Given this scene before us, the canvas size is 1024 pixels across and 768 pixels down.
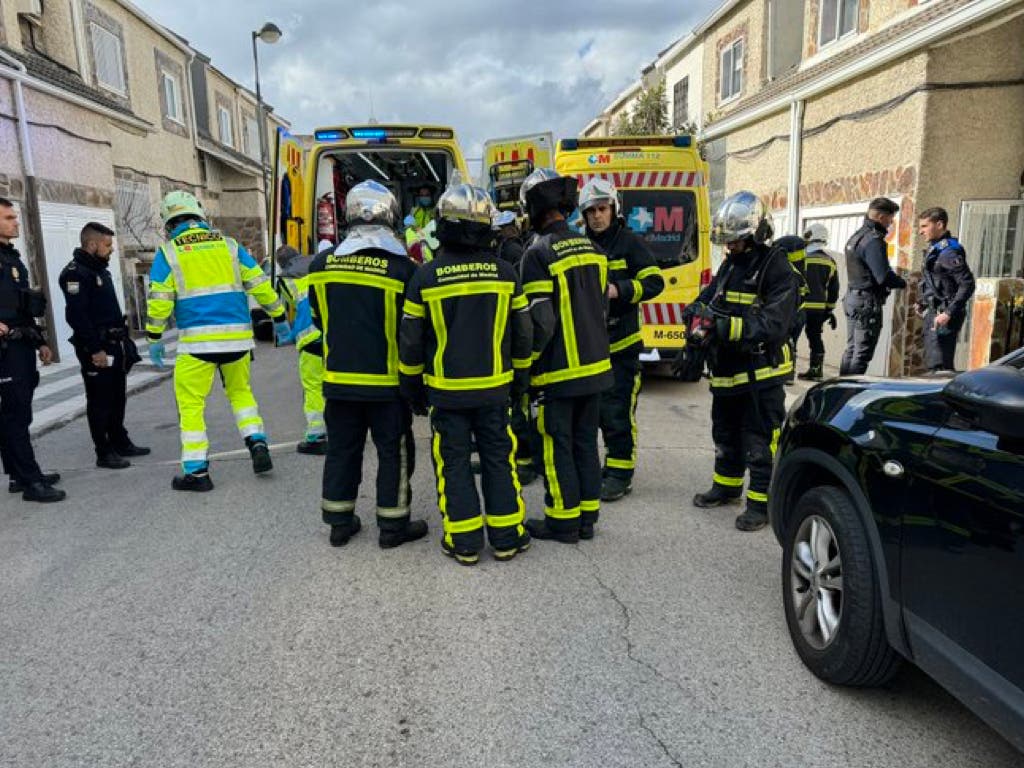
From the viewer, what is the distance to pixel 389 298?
393 cm

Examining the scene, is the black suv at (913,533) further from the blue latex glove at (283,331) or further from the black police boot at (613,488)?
the blue latex glove at (283,331)

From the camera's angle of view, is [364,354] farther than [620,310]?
No

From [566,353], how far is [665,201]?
199 inches

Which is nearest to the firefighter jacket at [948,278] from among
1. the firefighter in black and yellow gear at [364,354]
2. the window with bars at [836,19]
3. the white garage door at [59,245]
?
the firefighter in black and yellow gear at [364,354]

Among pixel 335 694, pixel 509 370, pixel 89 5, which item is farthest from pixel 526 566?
pixel 89 5

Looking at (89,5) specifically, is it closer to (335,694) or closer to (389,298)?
(389,298)

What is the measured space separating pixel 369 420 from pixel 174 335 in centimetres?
1256

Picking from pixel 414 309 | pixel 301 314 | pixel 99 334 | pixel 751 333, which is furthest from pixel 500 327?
pixel 99 334

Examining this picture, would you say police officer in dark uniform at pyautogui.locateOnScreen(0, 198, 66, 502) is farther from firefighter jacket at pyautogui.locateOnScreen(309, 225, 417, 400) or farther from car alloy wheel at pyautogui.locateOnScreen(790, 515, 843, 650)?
car alloy wheel at pyautogui.locateOnScreen(790, 515, 843, 650)

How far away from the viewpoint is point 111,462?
235 inches

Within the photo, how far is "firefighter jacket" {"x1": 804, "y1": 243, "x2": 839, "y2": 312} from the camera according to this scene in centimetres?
830

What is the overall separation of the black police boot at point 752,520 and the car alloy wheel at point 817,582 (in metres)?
1.31

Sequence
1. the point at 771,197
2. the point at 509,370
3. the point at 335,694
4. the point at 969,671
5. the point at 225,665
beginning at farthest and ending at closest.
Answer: the point at 771,197, the point at 509,370, the point at 225,665, the point at 335,694, the point at 969,671

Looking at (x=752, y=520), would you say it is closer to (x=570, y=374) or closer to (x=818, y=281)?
(x=570, y=374)
